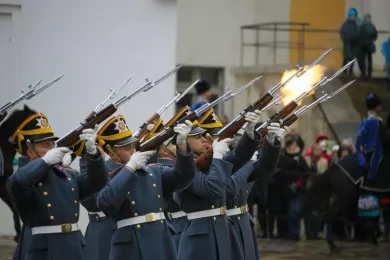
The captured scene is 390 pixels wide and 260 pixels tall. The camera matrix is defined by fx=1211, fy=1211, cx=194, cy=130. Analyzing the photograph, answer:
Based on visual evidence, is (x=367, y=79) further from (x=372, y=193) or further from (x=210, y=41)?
(x=372, y=193)

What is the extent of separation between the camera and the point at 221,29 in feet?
82.7

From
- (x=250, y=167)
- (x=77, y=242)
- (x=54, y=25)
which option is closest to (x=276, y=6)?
(x=54, y=25)

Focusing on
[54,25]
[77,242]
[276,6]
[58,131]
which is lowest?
[77,242]

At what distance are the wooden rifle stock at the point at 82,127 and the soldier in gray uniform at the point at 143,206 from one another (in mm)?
361

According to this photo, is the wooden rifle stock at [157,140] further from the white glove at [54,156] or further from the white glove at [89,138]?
the white glove at [54,156]

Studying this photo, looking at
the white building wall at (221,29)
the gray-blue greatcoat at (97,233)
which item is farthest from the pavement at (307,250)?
the white building wall at (221,29)

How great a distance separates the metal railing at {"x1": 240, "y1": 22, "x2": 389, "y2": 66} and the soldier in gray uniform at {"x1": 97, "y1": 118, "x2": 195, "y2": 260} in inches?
619

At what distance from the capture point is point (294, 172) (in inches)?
679

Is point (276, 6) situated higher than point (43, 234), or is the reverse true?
point (276, 6)

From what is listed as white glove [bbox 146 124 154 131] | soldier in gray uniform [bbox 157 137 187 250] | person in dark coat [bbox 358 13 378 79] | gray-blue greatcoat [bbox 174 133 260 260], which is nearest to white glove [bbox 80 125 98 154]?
gray-blue greatcoat [bbox 174 133 260 260]

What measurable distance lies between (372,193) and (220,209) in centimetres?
727

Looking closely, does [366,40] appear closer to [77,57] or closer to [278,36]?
[278,36]

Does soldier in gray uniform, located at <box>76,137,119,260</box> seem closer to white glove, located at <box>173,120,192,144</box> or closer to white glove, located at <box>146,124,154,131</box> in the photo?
white glove, located at <box>146,124,154,131</box>

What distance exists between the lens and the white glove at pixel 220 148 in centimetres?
934
